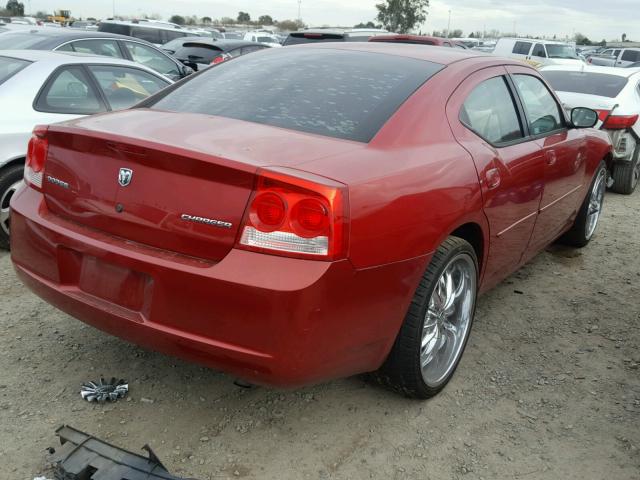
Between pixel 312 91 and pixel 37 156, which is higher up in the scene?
pixel 312 91

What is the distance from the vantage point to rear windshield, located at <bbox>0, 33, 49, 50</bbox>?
758 centimetres

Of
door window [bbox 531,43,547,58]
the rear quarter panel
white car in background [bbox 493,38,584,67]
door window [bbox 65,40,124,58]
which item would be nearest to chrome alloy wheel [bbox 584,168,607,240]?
the rear quarter panel

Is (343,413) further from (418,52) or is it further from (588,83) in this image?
(588,83)

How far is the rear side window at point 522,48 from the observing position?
826 inches

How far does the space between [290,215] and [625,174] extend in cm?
653

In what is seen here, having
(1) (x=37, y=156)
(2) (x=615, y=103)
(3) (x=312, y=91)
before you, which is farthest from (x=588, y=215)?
(1) (x=37, y=156)

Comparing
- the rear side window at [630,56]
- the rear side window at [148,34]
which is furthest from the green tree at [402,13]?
the rear side window at [148,34]

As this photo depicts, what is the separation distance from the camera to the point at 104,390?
9.19 ft

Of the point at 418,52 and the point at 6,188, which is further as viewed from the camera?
the point at 6,188

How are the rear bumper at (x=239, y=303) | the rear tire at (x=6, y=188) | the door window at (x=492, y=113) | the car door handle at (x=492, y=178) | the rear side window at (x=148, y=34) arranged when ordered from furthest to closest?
the rear side window at (x=148, y=34)
the rear tire at (x=6, y=188)
the door window at (x=492, y=113)
the car door handle at (x=492, y=178)
the rear bumper at (x=239, y=303)

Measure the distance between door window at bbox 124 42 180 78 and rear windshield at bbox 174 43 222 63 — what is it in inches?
124

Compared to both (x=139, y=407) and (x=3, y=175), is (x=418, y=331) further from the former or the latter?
(x=3, y=175)

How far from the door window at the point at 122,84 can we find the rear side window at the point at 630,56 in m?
27.0

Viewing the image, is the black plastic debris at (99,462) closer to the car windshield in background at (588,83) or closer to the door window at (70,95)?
the door window at (70,95)
